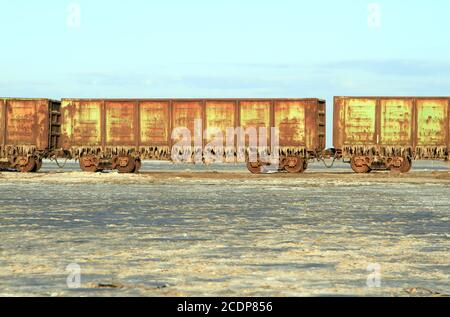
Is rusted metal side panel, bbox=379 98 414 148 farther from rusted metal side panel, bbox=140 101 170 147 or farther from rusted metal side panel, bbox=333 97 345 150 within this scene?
rusted metal side panel, bbox=140 101 170 147

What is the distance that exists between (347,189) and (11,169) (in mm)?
17252

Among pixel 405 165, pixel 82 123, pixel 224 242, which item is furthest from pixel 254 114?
pixel 224 242

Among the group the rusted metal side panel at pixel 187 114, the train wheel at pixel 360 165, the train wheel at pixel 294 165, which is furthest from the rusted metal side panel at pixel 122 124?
the train wheel at pixel 360 165

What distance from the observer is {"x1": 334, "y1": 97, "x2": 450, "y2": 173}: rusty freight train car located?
2853 cm

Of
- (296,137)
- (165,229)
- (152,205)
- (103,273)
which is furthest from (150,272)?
(296,137)

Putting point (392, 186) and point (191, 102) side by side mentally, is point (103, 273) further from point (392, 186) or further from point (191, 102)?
point (191, 102)

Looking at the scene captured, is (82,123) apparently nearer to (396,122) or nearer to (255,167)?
(255,167)

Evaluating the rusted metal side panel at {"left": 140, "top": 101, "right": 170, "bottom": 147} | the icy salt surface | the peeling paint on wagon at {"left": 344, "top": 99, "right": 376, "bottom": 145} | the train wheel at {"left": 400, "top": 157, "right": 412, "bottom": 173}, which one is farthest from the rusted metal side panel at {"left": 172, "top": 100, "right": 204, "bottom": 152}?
the icy salt surface

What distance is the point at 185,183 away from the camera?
2486 cm

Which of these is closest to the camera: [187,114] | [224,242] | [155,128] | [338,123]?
[224,242]

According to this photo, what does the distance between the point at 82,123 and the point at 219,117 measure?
19.0 feet

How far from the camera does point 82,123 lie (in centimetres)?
2989

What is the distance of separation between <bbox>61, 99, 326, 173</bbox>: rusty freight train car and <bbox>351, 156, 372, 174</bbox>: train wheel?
1494mm

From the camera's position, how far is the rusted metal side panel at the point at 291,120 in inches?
1129
